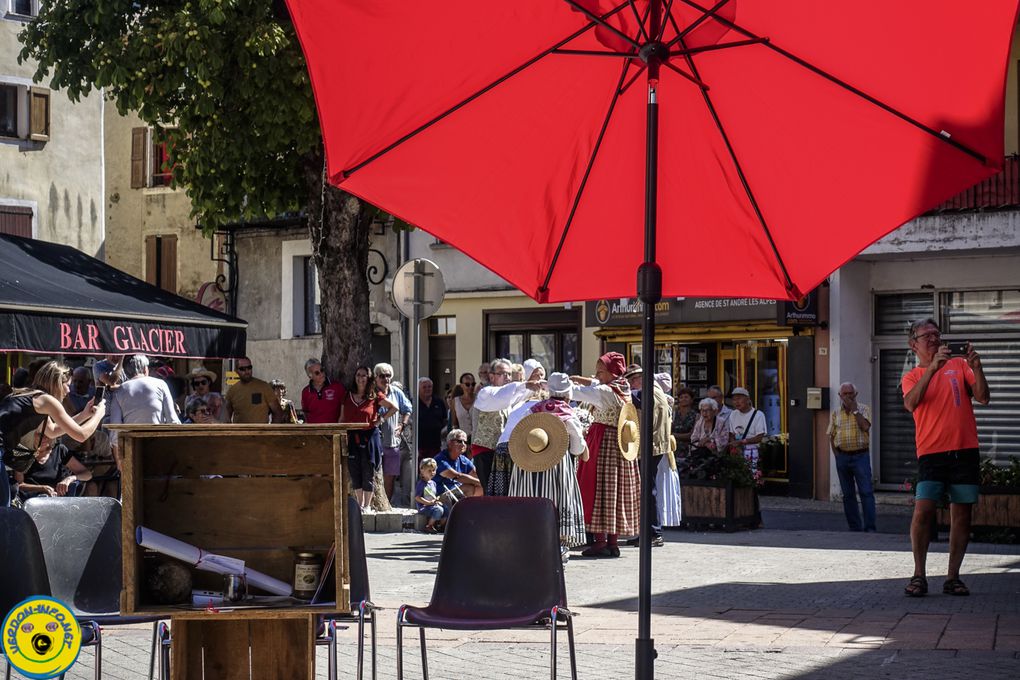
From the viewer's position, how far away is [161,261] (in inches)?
1403

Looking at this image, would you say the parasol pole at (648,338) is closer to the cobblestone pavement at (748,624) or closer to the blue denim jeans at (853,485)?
the cobblestone pavement at (748,624)

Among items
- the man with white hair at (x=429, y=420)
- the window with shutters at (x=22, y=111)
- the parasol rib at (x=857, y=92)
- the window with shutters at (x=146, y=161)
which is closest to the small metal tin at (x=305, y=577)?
the parasol rib at (x=857, y=92)

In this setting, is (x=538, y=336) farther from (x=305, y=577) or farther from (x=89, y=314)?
(x=305, y=577)

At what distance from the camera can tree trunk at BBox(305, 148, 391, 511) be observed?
57.7 feet

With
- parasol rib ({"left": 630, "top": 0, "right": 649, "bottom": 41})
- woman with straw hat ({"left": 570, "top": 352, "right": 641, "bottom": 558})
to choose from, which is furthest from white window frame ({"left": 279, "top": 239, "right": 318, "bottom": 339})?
parasol rib ({"left": 630, "top": 0, "right": 649, "bottom": 41})

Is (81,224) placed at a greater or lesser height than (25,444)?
greater

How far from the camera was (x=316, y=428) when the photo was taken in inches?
195

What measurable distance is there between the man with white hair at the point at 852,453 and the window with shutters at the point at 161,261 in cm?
2168

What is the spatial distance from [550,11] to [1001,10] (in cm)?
144

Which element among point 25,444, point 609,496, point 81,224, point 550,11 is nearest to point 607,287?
point 550,11

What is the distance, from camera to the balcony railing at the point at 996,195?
71.7 ft

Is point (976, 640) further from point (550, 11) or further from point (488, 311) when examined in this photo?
point (488, 311)

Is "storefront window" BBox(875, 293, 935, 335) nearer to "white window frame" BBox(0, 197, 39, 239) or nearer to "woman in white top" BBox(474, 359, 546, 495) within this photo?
"woman in white top" BBox(474, 359, 546, 495)

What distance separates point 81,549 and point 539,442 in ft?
18.8
